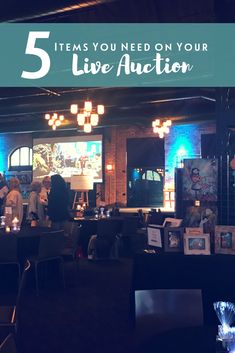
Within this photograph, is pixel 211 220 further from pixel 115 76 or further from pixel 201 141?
pixel 201 141

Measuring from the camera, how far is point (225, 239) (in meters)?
3.31

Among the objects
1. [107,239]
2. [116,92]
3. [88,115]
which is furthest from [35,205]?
[116,92]

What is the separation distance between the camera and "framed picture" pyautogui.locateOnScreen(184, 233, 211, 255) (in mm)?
3371

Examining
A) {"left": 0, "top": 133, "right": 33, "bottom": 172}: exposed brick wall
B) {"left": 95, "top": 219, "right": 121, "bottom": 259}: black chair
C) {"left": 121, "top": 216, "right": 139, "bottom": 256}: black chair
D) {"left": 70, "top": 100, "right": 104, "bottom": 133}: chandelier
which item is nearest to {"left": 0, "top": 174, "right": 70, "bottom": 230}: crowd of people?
{"left": 95, "top": 219, "right": 121, "bottom": 259}: black chair

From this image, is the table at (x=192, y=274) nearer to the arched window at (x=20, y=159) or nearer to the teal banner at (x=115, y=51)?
the teal banner at (x=115, y=51)

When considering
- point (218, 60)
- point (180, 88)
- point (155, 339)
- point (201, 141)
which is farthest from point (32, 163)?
point (155, 339)

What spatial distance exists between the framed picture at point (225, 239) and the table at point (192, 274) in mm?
58

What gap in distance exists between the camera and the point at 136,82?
27.9 feet

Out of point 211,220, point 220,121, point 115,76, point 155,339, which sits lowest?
point 155,339

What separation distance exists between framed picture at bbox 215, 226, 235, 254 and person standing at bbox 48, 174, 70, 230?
332cm

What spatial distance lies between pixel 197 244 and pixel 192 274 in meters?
0.26

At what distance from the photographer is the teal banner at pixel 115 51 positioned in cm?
537
